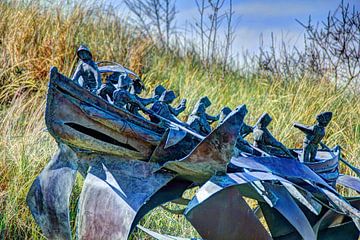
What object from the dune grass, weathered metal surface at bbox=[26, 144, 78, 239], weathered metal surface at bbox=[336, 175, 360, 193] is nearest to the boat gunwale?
weathered metal surface at bbox=[26, 144, 78, 239]

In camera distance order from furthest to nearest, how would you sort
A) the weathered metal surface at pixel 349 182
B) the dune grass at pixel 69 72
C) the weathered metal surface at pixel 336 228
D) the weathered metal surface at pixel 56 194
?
the dune grass at pixel 69 72, the weathered metal surface at pixel 336 228, the weathered metal surface at pixel 349 182, the weathered metal surface at pixel 56 194

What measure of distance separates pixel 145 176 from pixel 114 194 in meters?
0.10

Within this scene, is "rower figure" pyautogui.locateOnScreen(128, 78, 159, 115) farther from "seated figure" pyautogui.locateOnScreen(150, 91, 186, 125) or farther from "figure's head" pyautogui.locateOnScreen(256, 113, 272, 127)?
"figure's head" pyautogui.locateOnScreen(256, 113, 272, 127)

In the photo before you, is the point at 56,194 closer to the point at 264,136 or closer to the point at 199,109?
the point at 199,109

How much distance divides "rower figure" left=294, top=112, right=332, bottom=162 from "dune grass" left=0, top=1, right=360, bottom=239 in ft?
4.46

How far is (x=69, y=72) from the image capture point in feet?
15.7

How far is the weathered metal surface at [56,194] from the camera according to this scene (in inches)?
69.9

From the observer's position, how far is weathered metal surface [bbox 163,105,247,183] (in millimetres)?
1559

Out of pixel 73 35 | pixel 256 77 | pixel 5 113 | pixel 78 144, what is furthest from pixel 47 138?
pixel 256 77

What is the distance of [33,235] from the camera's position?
3.03 meters

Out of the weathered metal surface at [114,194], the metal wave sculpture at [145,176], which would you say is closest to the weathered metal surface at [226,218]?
the metal wave sculpture at [145,176]

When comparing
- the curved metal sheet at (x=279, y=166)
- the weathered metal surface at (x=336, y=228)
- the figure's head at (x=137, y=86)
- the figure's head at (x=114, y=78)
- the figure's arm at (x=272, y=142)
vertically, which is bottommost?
the weathered metal surface at (x=336, y=228)

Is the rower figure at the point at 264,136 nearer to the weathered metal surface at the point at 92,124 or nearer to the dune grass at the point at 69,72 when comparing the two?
the weathered metal surface at the point at 92,124

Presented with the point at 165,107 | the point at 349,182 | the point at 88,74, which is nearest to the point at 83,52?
the point at 88,74
